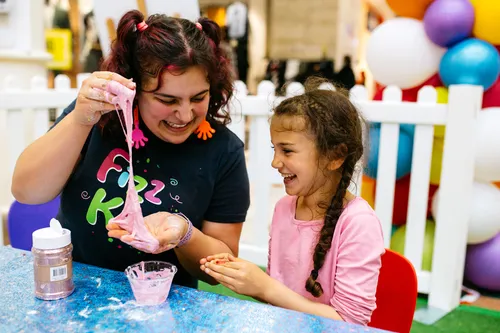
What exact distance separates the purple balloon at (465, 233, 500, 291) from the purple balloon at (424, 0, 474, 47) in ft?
3.47

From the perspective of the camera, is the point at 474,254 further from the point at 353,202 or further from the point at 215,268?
the point at 215,268

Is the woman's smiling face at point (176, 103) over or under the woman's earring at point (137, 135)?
over

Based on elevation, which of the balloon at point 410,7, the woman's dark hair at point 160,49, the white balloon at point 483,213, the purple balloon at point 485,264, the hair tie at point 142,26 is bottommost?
the purple balloon at point 485,264

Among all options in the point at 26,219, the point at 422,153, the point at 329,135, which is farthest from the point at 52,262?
the point at 422,153

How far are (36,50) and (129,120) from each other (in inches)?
127

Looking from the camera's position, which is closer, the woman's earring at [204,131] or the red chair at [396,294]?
the red chair at [396,294]

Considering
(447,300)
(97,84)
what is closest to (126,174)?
(97,84)

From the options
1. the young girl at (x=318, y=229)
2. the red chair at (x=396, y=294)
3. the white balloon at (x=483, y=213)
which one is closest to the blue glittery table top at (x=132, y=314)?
the young girl at (x=318, y=229)

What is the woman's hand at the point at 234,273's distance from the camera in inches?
42.4

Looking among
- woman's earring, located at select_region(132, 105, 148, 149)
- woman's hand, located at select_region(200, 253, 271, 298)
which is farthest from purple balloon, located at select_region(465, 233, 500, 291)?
woman's earring, located at select_region(132, 105, 148, 149)

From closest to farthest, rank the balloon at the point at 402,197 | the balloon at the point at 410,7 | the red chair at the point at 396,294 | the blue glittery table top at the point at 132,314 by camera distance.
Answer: the blue glittery table top at the point at 132,314, the red chair at the point at 396,294, the balloon at the point at 410,7, the balloon at the point at 402,197

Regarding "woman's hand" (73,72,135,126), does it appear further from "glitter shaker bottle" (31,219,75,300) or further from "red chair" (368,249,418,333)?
"red chair" (368,249,418,333)

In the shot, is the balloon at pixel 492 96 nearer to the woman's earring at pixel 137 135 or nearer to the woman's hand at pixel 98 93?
the woman's earring at pixel 137 135

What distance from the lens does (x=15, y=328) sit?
2.86ft
